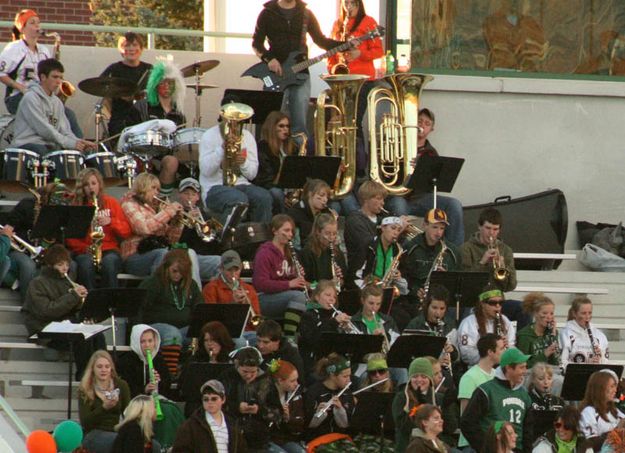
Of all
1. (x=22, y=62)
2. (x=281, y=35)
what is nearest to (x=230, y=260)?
(x=281, y=35)

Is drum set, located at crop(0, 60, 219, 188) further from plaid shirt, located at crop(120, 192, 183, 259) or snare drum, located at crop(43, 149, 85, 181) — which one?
plaid shirt, located at crop(120, 192, 183, 259)

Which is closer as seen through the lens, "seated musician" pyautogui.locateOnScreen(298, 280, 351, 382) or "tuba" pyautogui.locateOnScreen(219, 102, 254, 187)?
"seated musician" pyautogui.locateOnScreen(298, 280, 351, 382)

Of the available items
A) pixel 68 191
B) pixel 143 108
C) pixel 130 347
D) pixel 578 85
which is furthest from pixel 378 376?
pixel 578 85

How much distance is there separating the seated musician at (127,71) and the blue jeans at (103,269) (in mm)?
2917

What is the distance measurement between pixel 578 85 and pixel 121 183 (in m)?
5.31

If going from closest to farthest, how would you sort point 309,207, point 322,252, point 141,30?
point 322,252 < point 309,207 < point 141,30

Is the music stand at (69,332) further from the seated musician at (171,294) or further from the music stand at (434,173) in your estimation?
the music stand at (434,173)

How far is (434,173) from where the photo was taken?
64.4 ft

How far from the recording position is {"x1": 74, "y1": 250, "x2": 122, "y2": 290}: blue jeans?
59.4ft

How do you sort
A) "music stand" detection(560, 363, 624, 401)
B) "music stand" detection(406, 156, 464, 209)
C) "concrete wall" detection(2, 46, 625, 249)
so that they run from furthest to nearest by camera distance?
"concrete wall" detection(2, 46, 625, 249) → "music stand" detection(406, 156, 464, 209) → "music stand" detection(560, 363, 624, 401)

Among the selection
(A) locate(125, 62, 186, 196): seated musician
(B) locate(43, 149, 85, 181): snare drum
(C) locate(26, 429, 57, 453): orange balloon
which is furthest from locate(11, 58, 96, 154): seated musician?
(C) locate(26, 429, 57, 453): orange balloon

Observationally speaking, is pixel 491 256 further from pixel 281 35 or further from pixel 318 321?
pixel 281 35

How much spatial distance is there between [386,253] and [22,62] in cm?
446

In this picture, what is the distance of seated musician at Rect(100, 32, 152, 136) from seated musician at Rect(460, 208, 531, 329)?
3.90 metres
